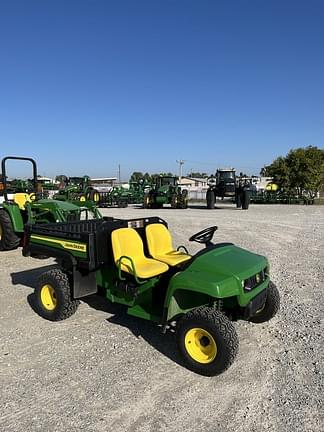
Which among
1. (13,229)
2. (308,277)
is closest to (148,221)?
(308,277)

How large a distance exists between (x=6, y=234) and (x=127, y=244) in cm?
494

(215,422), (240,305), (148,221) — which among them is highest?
(148,221)

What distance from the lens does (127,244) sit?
13.5 ft

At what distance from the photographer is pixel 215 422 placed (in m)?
2.54

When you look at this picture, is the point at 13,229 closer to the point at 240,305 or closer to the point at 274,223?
the point at 240,305

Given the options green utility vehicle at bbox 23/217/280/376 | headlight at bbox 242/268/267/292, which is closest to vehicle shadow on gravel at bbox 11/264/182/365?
green utility vehicle at bbox 23/217/280/376

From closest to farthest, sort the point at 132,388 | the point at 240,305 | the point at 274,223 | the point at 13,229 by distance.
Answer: the point at 132,388, the point at 240,305, the point at 13,229, the point at 274,223

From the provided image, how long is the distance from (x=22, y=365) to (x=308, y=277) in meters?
4.61

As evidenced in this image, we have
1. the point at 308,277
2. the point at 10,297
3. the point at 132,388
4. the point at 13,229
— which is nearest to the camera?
the point at 132,388

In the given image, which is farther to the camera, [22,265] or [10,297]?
[22,265]

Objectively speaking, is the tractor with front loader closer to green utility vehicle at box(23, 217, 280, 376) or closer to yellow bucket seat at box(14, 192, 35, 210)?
yellow bucket seat at box(14, 192, 35, 210)

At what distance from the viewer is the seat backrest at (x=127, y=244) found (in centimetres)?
395

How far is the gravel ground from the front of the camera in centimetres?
257

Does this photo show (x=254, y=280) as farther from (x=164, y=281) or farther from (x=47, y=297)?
(x=47, y=297)
